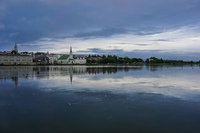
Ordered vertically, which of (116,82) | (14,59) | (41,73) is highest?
(14,59)

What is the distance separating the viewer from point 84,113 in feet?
36.6

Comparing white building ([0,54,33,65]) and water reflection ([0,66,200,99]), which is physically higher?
white building ([0,54,33,65])

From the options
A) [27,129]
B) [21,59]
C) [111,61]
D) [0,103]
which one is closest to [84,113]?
[27,129]

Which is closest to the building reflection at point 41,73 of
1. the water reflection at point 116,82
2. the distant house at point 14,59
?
the water reflection at point 116,82

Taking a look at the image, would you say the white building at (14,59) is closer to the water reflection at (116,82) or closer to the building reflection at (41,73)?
the building reflection at (41,73)

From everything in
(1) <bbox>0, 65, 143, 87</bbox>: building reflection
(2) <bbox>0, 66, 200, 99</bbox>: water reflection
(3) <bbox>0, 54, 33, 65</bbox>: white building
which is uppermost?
(3) <bbox>0, 54, 33, 65</bbox>: white building

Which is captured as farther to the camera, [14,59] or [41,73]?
[14,59]

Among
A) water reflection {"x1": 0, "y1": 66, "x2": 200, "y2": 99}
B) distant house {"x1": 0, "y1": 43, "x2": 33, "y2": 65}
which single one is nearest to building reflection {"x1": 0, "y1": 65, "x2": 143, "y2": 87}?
water reflection {"x1": 0, "y1": 66, "x2": 200, "y2": 99}

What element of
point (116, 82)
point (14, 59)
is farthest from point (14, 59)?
point (116, 82)

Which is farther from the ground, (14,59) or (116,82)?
(14,59)

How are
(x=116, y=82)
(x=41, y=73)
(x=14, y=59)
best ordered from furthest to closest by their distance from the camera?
1. (x=14, y=59)
2. (x=41, y=73)
3. (x=116, y=82)

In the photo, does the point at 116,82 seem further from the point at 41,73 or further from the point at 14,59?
the point at 14,59

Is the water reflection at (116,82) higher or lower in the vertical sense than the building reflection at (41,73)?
lower

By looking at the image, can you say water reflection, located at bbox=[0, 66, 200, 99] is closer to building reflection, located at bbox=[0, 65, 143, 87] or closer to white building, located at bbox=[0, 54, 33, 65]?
building reflection, located at bbox=[0, 65, 143, 87]
